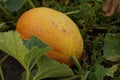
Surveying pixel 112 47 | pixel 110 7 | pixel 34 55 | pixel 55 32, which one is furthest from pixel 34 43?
pixel 110 7

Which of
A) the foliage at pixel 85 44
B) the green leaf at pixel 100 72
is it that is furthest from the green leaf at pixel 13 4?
the green leaf at pixel 100 72

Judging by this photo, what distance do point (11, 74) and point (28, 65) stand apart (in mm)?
291

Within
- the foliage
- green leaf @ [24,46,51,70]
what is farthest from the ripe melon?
green leaf @ [24,46,51,70]

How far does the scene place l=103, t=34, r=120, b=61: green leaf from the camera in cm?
150

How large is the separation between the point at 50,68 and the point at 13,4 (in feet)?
1.50

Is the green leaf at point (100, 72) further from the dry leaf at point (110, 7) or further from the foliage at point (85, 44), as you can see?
the dry leaf at point (110, 7)

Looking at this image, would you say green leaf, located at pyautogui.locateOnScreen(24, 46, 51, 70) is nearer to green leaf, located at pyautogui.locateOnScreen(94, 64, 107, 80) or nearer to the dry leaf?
green leaf, located at pyautogui.locateOnScreen(94, 64, 107, 80)

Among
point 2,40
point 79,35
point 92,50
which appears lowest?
point 92,50

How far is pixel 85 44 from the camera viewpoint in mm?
1666

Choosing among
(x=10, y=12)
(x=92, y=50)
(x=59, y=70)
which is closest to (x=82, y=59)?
(x=92, y=50)

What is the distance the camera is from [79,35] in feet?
5.12

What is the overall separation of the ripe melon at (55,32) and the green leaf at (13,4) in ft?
0.28

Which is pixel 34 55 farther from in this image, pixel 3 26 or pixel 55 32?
pixel 3 26

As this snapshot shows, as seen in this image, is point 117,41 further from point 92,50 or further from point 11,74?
point 11,74
